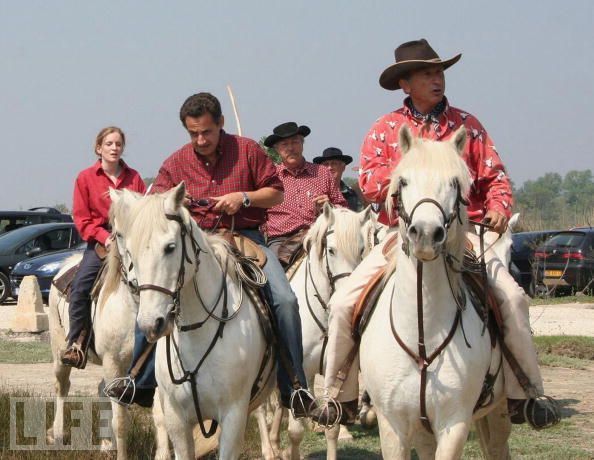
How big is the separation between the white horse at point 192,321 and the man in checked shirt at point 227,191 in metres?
0.35

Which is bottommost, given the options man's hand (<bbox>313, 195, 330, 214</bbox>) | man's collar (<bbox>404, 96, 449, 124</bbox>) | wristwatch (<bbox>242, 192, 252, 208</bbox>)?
man's hand (<bbox>313, 195, 330, 214</bbox>)

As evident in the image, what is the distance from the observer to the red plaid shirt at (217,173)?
777 cm

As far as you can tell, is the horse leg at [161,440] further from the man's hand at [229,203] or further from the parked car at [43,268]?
the parked car at [43,268]

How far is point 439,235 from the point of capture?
5371mm

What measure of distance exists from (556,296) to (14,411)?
821 inches

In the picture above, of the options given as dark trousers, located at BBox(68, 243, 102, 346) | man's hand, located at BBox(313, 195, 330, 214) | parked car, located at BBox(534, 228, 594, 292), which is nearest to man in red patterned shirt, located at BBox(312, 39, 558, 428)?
dark trousers, located at BBox(68, 243, 102, 346)

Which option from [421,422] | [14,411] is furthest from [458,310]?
[14,411]

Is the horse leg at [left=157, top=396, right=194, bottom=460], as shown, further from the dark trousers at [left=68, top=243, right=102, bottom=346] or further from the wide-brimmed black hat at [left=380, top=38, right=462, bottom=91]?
the dark trousers at [left=68, top=243, right=102, bottom=346]

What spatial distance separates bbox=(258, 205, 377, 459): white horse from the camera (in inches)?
392

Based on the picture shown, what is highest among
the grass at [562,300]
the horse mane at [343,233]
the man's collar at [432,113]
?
the man's collar at [432,113]


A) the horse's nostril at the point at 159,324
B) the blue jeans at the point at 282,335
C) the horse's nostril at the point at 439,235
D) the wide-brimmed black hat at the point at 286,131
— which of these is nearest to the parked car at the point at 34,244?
the wide-brimmed black hat at the point at 286,131

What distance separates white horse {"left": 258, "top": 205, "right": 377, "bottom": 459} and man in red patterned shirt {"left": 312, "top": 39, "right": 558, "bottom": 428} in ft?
9.44

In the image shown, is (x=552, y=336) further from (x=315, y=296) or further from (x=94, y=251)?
(x=94, y=251)

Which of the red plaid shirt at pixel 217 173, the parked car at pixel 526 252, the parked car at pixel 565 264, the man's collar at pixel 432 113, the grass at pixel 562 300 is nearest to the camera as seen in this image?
the man's collar at pixel 432 113
